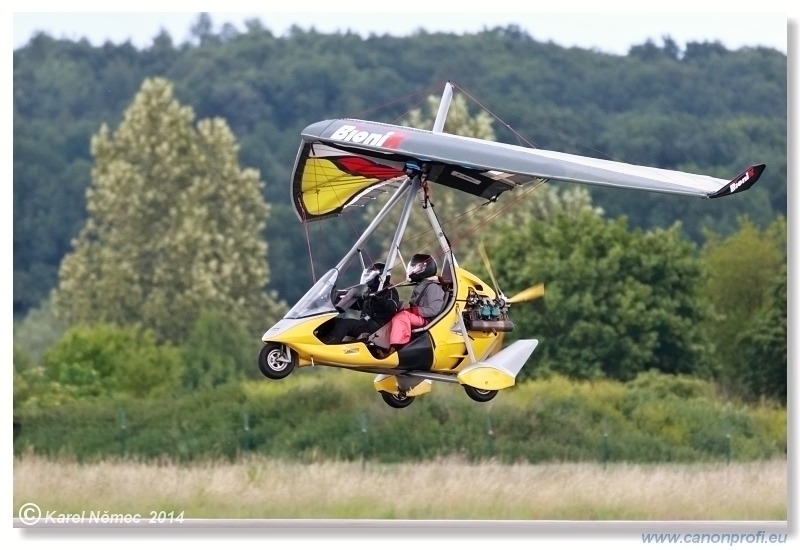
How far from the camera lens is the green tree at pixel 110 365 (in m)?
63.7

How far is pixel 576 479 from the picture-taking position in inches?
1833

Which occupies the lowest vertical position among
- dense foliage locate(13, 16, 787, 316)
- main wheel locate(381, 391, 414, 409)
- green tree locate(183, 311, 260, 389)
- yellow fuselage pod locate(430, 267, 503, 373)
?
green tree locate(183, 311, 260, 389)

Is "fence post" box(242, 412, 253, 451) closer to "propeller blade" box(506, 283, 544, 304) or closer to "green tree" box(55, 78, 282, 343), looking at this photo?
"green tree" box(55, 78, 282, 343)

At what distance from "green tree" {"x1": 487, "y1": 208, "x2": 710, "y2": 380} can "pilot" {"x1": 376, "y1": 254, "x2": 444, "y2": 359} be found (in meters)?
34.4

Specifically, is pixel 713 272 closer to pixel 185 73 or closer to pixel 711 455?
pixel 711 455

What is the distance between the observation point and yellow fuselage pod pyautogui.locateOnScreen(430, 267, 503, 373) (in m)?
23.0

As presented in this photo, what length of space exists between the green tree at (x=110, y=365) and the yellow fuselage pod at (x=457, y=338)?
3978 centimetres

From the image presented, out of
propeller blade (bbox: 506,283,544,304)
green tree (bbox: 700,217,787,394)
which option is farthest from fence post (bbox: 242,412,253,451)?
propeller blade (bbox: 506,283,544,304)

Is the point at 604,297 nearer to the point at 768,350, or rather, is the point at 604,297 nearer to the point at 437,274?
the point at 768,350

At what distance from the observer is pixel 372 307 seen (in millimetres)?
22875

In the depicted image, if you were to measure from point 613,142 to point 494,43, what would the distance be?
20.7 m

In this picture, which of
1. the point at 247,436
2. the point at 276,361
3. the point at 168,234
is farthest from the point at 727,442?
the point at 168,234

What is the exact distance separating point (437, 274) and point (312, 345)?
1.99 meters

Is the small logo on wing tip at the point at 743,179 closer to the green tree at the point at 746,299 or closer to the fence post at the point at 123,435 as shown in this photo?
the fence post at the point at 123,435
